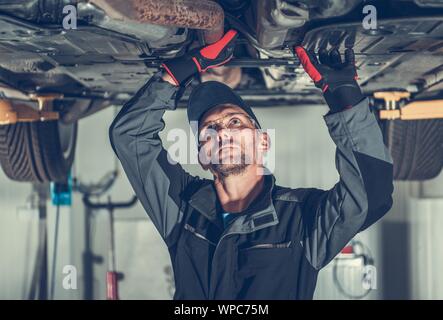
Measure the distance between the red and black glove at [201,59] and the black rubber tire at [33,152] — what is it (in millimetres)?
1180

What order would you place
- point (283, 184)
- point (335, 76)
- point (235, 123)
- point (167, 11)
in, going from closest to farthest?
1. point (167, 11)
2. point (335, 76)
3. point (235, 123)
4. point (283, 184)

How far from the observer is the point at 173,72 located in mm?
2516

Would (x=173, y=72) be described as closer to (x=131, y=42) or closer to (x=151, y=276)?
(x=131, y=42)

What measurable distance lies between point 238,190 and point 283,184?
120cm

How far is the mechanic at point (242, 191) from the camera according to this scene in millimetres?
2420

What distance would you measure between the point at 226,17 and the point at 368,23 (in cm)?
49

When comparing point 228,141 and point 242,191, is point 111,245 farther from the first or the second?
point 228,141

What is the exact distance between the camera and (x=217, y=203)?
109 inches

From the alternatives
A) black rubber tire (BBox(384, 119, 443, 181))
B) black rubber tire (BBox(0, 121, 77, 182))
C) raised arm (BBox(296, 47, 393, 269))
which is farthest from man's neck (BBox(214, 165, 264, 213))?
black rubber tire (BBox(0, 121, 77, 182))

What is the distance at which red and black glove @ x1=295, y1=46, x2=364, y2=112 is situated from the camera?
7.83 ft

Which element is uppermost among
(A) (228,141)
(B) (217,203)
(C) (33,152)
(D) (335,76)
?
(C) (33,152)

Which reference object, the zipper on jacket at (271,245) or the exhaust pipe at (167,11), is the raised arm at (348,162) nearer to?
the zipper on jacket at (271,245)

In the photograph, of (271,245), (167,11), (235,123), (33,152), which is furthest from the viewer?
(33,152)

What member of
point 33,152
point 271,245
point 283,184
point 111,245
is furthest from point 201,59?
point 111,245
